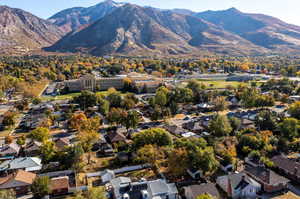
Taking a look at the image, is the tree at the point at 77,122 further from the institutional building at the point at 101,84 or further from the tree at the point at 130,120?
the institutional building at the point at 101,84

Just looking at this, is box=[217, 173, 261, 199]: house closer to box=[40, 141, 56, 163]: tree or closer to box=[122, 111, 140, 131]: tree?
box=[122, 111, 140, 131]: tree

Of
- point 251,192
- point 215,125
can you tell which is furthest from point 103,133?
point 251,192

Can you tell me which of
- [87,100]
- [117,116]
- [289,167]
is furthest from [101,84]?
[289,167]

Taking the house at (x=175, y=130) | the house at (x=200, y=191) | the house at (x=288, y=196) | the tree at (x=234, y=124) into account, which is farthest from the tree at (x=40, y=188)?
the tree at (x=234, y=124)

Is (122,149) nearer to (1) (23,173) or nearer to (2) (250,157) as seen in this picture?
(1) (23,173)

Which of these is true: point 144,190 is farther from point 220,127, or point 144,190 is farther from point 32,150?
point 32,150

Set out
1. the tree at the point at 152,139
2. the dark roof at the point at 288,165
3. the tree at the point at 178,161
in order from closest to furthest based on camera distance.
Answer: the tree at the point at 178,161 < the dark roof at the point at 288,165 < the tree at the point at 152,139
